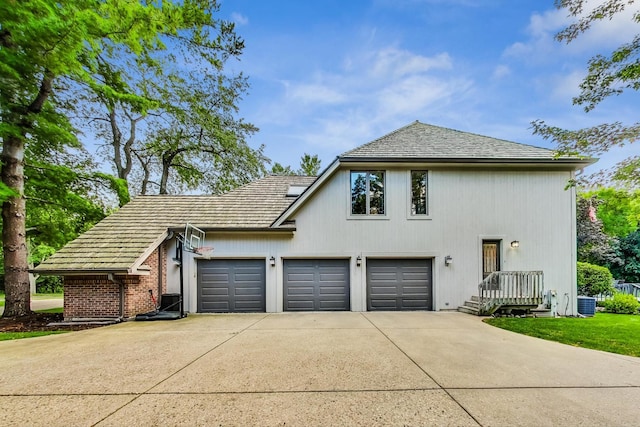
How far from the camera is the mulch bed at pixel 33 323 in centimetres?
779

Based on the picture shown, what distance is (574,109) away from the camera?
22.6ft

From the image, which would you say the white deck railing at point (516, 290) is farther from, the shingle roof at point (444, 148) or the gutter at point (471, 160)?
the shingle roof at point (444, 148)

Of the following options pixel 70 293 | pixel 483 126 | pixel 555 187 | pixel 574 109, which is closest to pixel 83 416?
pixel 70 293

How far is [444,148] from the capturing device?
1044 cm

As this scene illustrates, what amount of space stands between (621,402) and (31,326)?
40.2ft

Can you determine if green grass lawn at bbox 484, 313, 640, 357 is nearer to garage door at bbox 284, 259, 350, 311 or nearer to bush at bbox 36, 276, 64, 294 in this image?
garage door at bbox 284, 259, 350, 311

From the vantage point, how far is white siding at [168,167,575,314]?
10.0 meters

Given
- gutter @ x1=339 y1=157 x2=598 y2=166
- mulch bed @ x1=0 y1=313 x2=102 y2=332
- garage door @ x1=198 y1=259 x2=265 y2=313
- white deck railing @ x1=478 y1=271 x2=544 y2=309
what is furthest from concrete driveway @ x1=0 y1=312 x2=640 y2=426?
gutter @ x1=339 y1=157 x2=598 y2=166

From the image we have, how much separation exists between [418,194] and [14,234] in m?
13.3

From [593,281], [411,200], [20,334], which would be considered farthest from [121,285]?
[593,281]

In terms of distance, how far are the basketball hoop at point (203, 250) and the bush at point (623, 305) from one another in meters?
15.6

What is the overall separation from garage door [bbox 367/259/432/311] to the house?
3cm

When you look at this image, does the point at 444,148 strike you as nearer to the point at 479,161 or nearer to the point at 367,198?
the point at 479,161

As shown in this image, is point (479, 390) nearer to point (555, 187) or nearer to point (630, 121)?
point (630, 121)
